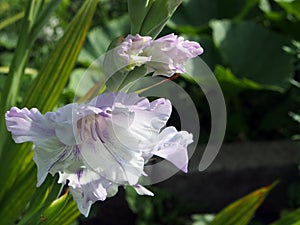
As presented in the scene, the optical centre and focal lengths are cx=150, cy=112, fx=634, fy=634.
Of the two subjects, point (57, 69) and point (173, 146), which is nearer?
point (173, 146)

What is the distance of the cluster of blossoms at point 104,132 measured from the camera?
714 mm

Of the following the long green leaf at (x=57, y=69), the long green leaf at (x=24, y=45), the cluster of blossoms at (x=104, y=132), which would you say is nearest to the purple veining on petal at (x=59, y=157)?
the cluster of blossoms at (x=104, y=132)

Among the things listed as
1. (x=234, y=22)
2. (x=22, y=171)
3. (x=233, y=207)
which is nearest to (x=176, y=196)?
(x=234, y=22)

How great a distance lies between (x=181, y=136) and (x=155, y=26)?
0.14m

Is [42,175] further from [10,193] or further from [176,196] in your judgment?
[176,196]

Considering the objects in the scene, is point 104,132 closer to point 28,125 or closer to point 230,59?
point 28,125

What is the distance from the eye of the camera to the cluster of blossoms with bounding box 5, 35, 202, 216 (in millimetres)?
714

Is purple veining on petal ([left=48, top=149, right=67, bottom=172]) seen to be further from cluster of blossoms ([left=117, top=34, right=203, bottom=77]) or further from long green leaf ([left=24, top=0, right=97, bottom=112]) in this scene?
long green leaf ([left=24, top=0, right=97, bottom=112])

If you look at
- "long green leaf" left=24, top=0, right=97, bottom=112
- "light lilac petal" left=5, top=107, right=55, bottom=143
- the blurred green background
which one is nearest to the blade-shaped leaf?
"light lilac petal" left=5, top=107, right=55, bottom=143

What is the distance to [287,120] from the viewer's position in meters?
2.06

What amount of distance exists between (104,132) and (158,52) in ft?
0.38

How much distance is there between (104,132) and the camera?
0.75 meters

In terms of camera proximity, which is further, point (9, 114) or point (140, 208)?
point (140, 208)

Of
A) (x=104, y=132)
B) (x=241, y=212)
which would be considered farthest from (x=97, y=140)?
(x=241, y=212)
